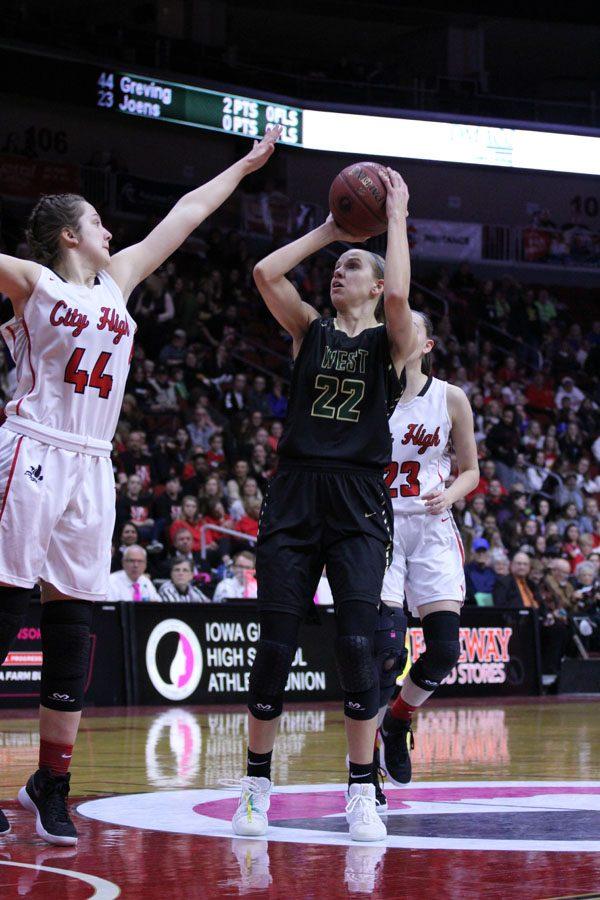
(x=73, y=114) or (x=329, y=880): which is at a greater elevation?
(x=73, y=114)

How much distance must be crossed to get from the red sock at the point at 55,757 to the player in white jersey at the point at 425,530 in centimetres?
216

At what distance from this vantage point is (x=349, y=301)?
524 centimetres

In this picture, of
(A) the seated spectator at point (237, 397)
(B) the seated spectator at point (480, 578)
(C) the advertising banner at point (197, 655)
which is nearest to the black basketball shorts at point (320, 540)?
(C) the advertising banner at point (197, 655)

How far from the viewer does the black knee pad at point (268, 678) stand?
4.82 meters

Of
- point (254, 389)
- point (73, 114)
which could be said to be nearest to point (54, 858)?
point (254, 389)

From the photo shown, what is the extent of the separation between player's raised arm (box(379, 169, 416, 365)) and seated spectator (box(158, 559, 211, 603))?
27.8 ft

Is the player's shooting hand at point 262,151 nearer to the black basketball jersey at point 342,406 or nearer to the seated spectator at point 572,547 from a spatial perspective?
the black basketball jersey at point 342,406

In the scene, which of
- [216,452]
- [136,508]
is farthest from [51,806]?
[216,452]

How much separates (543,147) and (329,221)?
2112 centimetres

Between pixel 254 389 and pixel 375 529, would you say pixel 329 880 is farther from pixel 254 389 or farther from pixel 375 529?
pixel 254 389

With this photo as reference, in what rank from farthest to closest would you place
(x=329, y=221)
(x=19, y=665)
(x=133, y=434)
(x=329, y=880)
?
(x=133, y=434) → (x=19, y=665) → (x=329, y=221) → (x=329, y=880)

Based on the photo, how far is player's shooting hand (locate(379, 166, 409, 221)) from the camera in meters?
5.09

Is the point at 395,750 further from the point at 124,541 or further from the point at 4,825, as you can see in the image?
the point at 124,541

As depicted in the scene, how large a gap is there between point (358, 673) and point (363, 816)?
1.65 feet
